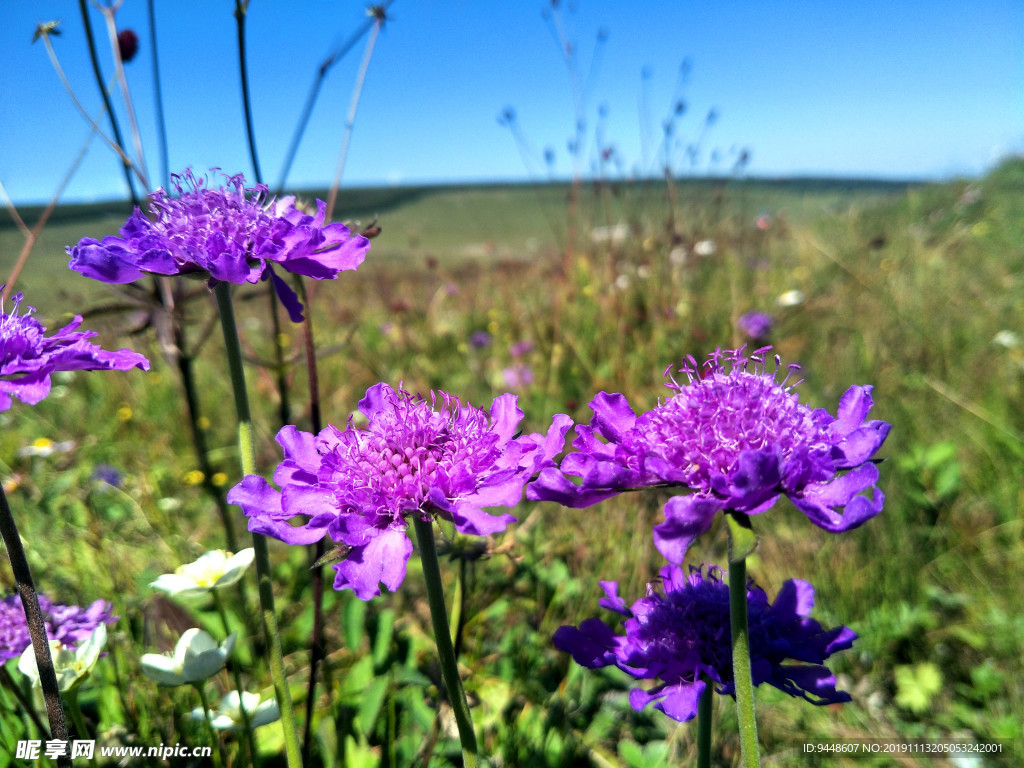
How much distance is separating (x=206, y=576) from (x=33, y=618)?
380mm

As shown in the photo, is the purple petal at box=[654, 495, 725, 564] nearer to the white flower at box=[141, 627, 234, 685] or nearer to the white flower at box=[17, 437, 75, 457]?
the white flower at box=[141, 627, 234, 685]

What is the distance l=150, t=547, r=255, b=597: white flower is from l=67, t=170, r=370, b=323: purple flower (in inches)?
20.4

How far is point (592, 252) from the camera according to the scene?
5.02 metres

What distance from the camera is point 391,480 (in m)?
1.02

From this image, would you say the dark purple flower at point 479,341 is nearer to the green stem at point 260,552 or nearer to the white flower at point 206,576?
the white flower at point 206,576

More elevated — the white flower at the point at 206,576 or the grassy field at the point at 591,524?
the white flower at the point at 206,576

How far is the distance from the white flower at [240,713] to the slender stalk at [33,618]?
31 cm

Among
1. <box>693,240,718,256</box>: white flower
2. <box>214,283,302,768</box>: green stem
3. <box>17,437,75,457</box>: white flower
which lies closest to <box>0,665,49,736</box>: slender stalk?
<box>214,283,302,768</box>: green stem

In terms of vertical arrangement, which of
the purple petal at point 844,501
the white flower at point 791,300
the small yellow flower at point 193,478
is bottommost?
the small yellow flower at point 193,478

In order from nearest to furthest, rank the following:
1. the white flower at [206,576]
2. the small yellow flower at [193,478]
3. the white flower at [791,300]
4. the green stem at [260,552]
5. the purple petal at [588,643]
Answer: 1. the green stem at [260,552]
2. the purple petal at [588,643]
3. the white flower at [206,576]
4. the small yellow flower at [193,478]
5. the white flower at [791,300]

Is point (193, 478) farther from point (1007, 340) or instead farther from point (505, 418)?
point (1007, 340)

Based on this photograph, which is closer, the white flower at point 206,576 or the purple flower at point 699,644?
the purple flower at point 699,644

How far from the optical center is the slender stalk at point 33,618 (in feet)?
3.14

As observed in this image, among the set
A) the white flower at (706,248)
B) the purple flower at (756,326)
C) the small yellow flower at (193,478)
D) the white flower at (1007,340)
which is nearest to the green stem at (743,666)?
the small yellow flower at (193,478)
